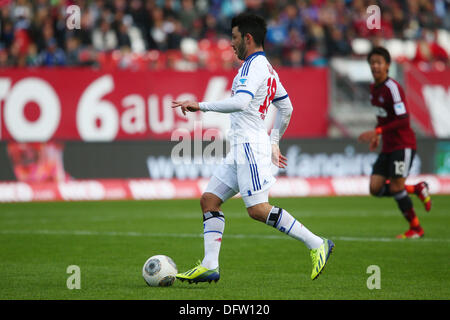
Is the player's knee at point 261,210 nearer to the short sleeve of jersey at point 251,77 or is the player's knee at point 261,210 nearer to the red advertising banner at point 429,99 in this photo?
the short sleeve of jersey at point 251,77

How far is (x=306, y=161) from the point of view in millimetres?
19359

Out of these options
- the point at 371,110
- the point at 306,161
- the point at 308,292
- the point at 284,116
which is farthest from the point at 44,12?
the point at 308,292

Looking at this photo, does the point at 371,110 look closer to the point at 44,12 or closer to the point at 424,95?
the point at 424,95

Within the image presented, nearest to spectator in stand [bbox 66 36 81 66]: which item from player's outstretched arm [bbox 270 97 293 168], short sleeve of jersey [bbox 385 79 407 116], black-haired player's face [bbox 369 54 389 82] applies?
black-haired player's face [bbox 369 54 389 82]

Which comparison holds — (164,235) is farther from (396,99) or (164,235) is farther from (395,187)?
(396,99)

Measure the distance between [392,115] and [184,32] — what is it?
11321mm

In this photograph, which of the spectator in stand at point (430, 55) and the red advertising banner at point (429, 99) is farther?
the spectator in stand at point (430, 55)

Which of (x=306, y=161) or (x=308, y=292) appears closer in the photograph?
(x=308, y=292)

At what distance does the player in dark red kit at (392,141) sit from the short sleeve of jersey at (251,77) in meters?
4.30

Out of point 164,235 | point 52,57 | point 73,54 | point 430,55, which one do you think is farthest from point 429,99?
point 164,235

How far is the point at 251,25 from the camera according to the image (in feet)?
23.5

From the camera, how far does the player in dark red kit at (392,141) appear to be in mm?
11133

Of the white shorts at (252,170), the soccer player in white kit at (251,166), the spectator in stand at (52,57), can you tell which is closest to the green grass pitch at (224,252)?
the soccer player in white kit at (251,166)

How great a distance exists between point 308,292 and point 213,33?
15.9 meters
